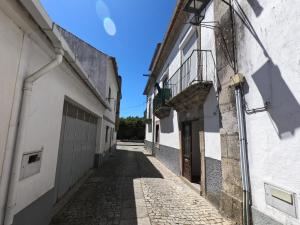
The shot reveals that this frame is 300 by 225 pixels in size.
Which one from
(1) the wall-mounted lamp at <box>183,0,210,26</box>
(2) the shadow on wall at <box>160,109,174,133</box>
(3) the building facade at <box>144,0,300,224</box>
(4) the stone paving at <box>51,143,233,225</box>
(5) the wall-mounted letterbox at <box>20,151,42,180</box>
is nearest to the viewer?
(5) the wall-mounted letterbox at <box>20,151,42,180</box>

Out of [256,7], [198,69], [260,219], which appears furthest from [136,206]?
[256,7]

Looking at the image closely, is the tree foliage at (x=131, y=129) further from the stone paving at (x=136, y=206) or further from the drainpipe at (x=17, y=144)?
the drainpipe at (x=17, y=144)

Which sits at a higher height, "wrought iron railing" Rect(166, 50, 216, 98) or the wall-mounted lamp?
the wall-mounted lamp

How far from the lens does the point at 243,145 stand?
11.9ft

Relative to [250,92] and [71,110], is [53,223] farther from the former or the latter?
[250,92]

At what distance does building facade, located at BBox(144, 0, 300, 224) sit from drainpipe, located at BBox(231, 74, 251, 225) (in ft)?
0.06

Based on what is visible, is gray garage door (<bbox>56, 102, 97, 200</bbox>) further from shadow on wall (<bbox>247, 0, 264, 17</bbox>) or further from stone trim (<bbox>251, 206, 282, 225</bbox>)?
shadow on wall (<bbox>247, 0, 264, 17</bbox>)

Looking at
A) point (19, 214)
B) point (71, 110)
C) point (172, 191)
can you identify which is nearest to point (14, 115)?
point (19, 214)

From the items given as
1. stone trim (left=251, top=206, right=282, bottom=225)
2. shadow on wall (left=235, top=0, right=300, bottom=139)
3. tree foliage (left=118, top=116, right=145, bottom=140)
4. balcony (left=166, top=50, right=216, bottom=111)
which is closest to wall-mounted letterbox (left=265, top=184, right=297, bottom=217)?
stone trim (left=251, top=206, right=282, bottom=225)

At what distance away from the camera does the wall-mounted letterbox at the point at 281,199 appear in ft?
8.53

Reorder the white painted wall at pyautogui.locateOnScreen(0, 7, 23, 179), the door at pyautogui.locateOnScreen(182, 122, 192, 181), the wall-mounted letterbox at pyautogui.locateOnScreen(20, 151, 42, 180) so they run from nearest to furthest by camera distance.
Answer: the white painted wall at pyautogui.locateOnScreen(0, 7, 23, 179)
the wall-mounted letterbox at pyautogui.locateOnScreen(20, 151, 42, 180)
the door at pyautogui.locateOnScreen(182, 122, 192, 181)

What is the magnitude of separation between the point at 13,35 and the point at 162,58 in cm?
1043

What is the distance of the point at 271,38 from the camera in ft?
10.1

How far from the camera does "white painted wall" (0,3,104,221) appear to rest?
2.16 m
